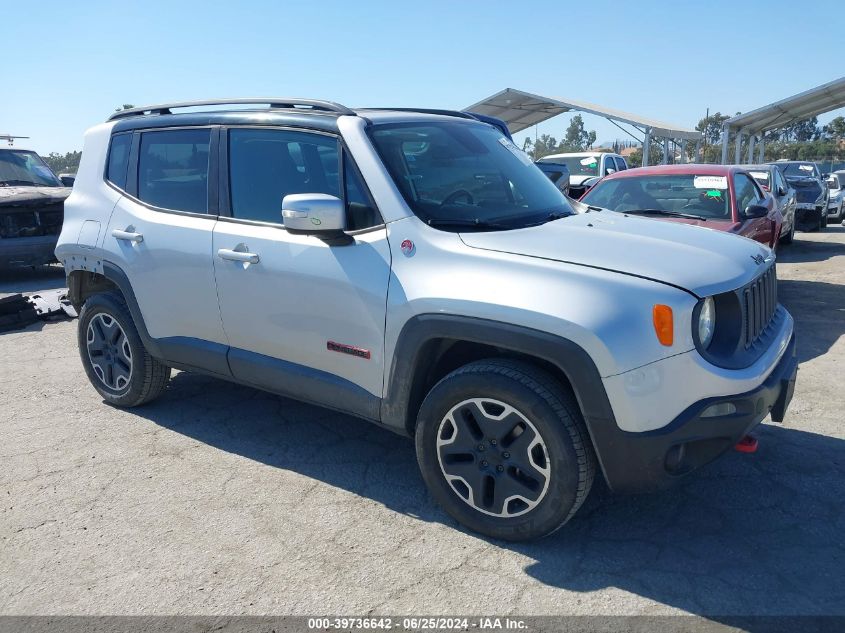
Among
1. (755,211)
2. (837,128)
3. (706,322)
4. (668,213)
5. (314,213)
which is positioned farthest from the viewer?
(837,128)

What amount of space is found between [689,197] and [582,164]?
1206cm

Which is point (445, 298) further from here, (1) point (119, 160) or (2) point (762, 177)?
(2) point (762, 177)

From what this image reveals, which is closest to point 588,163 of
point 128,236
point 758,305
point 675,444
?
point 128,236

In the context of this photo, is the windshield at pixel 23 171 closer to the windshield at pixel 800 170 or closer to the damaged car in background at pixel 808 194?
the damaged car in background at pixel 808 194

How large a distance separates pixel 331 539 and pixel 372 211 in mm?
1529

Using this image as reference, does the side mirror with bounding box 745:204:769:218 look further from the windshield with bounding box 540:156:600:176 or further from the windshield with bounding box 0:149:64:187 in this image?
the windshield with bounding box 540:156:600:176

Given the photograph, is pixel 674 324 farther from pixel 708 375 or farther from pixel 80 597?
pixel 80 597

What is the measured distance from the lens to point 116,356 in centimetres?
481

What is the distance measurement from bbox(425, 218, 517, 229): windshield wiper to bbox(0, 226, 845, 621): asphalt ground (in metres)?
1.38

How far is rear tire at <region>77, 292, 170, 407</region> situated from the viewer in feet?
15.3

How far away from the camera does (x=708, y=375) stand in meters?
2.82

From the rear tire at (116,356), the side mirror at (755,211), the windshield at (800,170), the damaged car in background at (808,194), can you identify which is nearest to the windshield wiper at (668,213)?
the side mirror at (755,211)

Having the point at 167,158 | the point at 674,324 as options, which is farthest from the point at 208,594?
the point at 167,158

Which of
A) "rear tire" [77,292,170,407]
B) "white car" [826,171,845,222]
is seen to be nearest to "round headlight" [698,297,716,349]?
"rear tire" [77,292,170,407]
